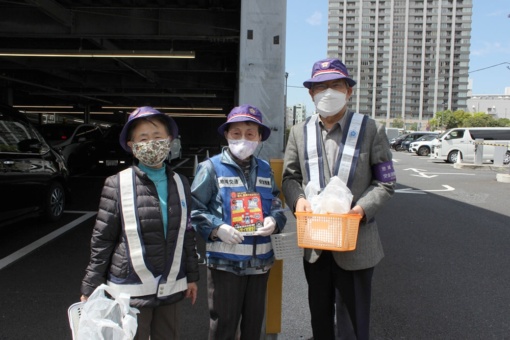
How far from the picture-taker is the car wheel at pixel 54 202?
699 centimetres

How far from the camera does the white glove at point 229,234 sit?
2375mm

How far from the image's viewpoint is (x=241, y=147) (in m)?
2.56

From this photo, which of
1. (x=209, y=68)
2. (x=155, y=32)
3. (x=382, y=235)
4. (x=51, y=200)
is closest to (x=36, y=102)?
(x=209, y=68)

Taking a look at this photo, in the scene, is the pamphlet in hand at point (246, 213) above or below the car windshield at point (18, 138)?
below

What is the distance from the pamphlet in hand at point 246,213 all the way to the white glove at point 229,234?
0.05 meters

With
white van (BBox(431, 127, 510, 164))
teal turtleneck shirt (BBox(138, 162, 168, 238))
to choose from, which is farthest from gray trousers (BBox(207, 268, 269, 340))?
white van (BBox(431, 127, 510, 164))

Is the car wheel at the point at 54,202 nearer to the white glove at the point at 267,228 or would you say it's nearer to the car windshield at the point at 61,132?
the white glove at the point at 267,228

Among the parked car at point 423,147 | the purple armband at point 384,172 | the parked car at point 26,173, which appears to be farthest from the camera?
the parked car at point 423,147

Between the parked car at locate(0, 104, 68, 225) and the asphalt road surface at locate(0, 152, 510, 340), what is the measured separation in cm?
41

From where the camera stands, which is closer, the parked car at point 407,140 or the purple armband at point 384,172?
the purple armband at point 384,172

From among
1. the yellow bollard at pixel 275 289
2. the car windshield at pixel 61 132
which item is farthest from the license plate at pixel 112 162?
the yellow bollard at pixel 275 289

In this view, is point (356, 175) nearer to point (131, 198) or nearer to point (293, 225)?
point (293, 225)

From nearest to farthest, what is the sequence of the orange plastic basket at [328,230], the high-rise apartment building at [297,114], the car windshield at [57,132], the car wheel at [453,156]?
the orange plastic basket at [328,230], the car windshield at [57,132], the car wheel at [453,156], the high-rise apartment building at [297,114]

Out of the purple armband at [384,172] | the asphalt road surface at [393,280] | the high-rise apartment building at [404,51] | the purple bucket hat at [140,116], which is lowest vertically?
the asphalt road surface at [393,280]
